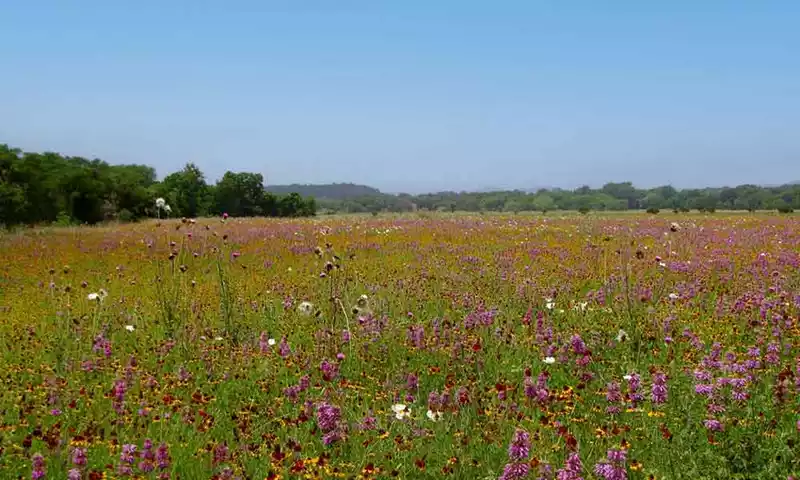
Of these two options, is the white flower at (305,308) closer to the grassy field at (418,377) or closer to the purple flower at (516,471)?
the grassy field at (418,377)

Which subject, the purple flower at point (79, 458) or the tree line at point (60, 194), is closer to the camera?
the purple flower at point (79, 458)

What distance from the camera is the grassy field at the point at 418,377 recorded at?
364 cm

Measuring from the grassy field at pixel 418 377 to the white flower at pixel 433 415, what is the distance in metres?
0.04

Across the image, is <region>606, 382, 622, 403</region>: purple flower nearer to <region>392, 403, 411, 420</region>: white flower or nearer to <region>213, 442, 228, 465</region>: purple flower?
<region>392, 403, 411, 420</region>: white flower

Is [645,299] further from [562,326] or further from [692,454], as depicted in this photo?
[692,454]

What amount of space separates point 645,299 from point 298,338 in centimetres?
421

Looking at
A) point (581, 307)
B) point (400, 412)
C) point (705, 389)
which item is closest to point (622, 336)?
point (581, 307)

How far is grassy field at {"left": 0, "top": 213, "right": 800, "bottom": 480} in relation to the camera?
3.64m

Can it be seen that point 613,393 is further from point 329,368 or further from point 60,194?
point 60,194

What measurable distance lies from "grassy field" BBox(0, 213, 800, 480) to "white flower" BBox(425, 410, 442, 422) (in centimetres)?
4

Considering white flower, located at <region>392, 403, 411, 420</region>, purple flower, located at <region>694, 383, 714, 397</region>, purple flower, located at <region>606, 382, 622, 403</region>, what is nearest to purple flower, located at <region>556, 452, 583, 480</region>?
purple flower, located at <region>606, 382, 622, 403</region>

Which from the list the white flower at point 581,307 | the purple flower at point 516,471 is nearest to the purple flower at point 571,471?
the purple flower at point 516,471

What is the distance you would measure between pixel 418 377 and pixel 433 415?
104cm

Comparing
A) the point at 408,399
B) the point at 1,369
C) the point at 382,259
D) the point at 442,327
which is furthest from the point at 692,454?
the point at 382,259
